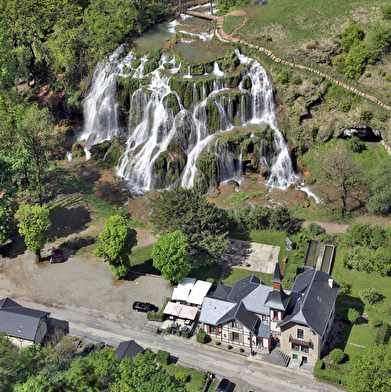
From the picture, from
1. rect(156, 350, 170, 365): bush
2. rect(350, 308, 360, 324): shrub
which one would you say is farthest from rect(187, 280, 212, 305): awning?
rect(350, 308, 360, 324): shrub

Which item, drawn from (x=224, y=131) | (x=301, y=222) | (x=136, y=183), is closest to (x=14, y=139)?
(x=136, y=183)

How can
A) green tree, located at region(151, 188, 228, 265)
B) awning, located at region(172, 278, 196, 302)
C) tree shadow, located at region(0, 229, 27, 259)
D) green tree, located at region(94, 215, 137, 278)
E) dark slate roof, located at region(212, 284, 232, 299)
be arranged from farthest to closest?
tree shadow, located at region(0, 229, 27, 259), green tree, located at region(151, 188, 228, 265), green tree, located at region(94, 215, 137, 278), awning, located at region(172, 278, 196, 302), dark slate roof, located at region(212, 284, 232, 299)

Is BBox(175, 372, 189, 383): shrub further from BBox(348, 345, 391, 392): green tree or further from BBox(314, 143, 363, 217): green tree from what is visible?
BBox(314, 143, 363, 217): green tree

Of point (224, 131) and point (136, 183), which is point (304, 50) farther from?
point (136, 183)

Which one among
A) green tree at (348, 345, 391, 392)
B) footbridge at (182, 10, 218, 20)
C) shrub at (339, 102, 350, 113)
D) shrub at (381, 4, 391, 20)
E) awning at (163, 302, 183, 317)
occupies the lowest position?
awning at (163, 302, 183, 317)

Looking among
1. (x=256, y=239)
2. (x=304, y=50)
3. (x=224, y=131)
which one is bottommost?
(x=256, y=239)

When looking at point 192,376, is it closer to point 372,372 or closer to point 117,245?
point 372,372

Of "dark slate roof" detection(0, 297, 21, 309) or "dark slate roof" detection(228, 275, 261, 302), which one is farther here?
"dark slate roof" detection(0, 297, 21, 309)
